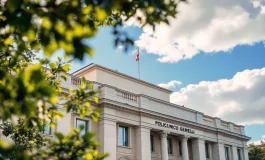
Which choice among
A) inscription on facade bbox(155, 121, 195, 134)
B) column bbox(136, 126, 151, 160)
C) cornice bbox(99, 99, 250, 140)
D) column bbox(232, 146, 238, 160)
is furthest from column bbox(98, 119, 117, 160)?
column bbox(232, 146, 238, 160)

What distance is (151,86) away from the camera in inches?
1276

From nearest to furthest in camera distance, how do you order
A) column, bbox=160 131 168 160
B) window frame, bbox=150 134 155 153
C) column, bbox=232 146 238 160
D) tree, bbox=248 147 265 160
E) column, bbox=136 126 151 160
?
column, bbox=136 126 151 160 → column, bbox=160 131 168 160 → window frame, bbox=150 134 155 153 → column, bbox=232 146 238 160 → tree, bbox=248 147 265 160

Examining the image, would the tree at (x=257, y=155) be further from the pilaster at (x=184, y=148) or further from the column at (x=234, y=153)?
the pilaster at (x=184, y=148)

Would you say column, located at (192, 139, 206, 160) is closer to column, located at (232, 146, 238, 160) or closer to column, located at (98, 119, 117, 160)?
column, located at (232, 146, 238, 160)

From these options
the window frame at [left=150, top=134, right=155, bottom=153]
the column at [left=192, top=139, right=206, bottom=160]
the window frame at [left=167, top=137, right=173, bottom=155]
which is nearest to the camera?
the window frame at [left=150, top=134, right=155, bottom=153]

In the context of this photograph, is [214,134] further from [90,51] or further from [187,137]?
[90,51]

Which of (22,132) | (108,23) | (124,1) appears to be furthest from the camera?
(22,132)

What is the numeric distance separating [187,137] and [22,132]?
1781 centimetres

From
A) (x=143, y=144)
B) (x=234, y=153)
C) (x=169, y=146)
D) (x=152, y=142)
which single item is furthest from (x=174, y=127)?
(x=234, y=153)

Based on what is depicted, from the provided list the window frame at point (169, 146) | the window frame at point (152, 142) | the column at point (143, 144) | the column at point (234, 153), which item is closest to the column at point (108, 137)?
the column at point (143, 144)

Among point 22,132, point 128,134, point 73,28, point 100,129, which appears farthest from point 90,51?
point 128,134

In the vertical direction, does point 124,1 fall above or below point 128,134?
below

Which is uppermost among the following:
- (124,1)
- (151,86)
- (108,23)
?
(151,86)

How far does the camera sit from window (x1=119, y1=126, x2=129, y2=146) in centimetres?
2509
